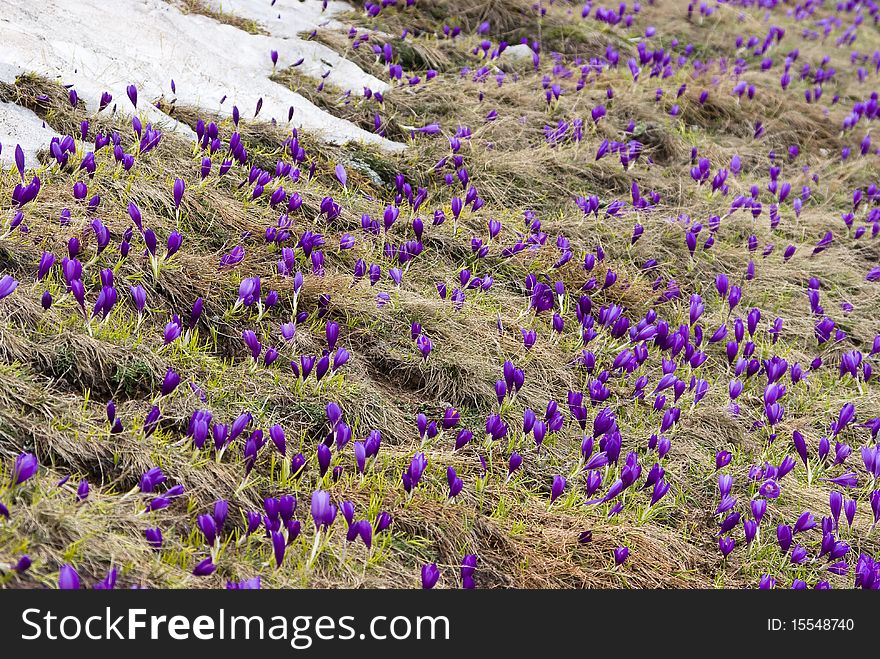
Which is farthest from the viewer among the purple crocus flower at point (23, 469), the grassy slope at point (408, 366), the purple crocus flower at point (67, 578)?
the grassy slope at point (408, 366)

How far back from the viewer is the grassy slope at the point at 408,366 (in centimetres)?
347

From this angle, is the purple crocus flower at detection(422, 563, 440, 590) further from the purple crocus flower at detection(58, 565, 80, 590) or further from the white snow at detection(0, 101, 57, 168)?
the white snow at detection(0, 101, 57, 168)

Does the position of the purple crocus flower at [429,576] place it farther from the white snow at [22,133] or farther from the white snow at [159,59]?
the white snow at [159,59]

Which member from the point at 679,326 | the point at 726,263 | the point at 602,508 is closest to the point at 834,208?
the point at 726,263

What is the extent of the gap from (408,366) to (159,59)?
3.16 m

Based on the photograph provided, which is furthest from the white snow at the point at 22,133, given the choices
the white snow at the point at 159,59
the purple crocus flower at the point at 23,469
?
the purple crocus flower at the point at 23,469

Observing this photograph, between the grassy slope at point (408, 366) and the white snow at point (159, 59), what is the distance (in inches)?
8.5

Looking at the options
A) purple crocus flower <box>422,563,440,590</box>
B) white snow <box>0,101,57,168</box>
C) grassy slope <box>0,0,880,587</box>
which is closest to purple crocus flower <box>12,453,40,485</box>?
grassy slope <box>0,0,880,587</box>

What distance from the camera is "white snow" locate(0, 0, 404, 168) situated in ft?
18.7

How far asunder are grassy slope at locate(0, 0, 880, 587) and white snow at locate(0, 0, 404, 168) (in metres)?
0.21

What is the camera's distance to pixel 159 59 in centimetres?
638

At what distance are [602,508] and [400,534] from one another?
937 mm

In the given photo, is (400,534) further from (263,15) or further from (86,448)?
(263,15)

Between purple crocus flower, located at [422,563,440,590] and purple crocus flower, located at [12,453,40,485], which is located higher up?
purple crocus flower, located at [12,453,40,485]
